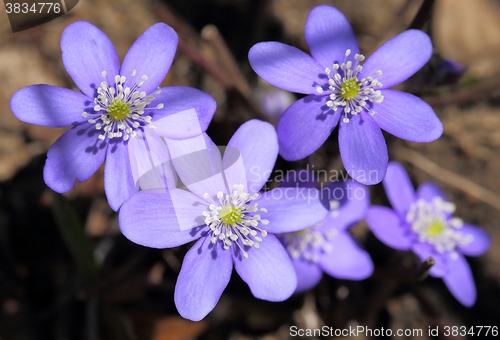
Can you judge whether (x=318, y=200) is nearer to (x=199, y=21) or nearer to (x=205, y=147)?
(x=205, y=147)

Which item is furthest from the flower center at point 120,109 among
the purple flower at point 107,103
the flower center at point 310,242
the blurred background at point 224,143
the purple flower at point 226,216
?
the flower center at point 310,242

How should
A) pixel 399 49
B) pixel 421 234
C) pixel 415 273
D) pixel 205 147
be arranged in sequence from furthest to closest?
pixel 421 234, pixel 415 273, pixel 399 49, pixel 205 147

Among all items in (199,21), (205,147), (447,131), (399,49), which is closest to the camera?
(205,147)

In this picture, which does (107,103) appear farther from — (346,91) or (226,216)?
(346,91)

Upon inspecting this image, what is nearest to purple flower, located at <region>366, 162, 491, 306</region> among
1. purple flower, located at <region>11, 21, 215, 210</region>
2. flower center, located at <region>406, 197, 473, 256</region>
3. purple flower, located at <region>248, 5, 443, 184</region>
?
flower center, located at <region>406, 197, 473, 256</region>

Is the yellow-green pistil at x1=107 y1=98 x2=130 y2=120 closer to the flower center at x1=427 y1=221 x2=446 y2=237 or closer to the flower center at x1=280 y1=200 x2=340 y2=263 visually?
the flower center at x1=280 y1=200 x2=340 y2=263

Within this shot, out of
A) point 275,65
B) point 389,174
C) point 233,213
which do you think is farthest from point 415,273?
point 275,65
